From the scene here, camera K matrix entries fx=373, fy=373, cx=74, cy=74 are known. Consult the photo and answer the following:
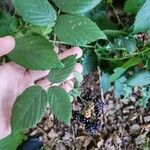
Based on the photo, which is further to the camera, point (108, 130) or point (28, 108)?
point (108, 130)

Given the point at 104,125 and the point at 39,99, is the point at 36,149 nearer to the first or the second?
the point at 104,125

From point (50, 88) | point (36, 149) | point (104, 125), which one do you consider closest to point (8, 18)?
point (50, 88)

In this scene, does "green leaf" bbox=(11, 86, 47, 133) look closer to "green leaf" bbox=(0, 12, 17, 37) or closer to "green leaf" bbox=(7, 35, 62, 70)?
"green leaf" bbox=(7, 35, 62, 70)

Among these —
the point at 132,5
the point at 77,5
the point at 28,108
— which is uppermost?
the point at 132,5

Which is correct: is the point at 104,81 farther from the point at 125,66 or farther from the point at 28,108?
the point at 28,108

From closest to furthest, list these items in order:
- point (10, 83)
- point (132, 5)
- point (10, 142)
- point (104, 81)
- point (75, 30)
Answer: point (75, 30), point (10, 83), point (132, 5), point (104, 81), point (10, 142)

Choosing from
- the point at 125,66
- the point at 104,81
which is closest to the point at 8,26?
the point at 125,66
